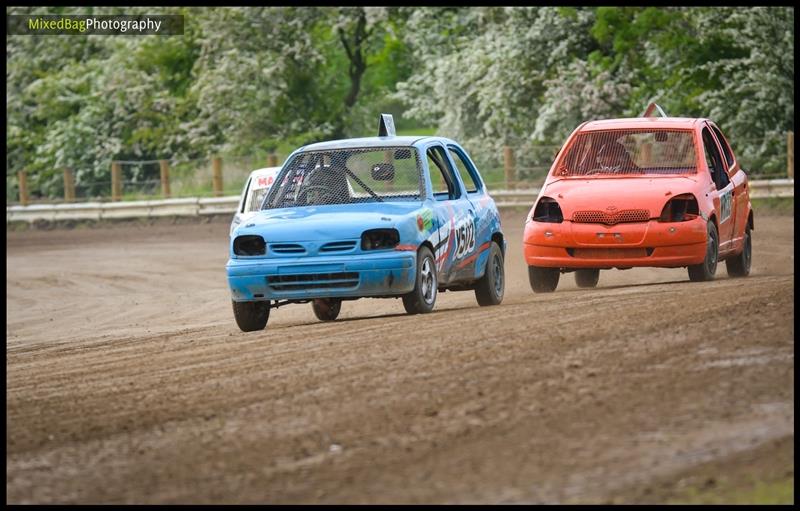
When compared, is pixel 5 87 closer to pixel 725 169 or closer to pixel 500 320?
pixel 725 169

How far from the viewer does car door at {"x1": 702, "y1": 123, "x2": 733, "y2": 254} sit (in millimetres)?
14742

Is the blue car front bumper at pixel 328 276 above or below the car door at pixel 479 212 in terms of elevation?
below

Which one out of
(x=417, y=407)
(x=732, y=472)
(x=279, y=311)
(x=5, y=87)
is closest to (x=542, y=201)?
(x=279, y=311)

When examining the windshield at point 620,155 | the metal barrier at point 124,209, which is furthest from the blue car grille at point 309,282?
the metal barrier at point 124,209

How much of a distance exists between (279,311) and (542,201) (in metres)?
3.69

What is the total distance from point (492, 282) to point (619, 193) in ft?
4.73

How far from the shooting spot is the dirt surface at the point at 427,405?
636 centimetres

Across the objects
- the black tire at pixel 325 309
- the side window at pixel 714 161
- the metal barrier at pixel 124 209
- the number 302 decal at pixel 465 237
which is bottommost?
the metal barrier at pixel 124 209

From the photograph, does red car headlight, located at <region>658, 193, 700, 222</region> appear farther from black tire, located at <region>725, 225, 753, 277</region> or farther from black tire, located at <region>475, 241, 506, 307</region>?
black tire, located at <region>725, 225, 753, 277</region>

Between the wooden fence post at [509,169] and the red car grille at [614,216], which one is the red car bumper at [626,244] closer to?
A: the red car grille at [614,216]

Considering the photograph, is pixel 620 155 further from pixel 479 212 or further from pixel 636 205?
pixel 479 212

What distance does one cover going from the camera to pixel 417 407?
770 centimetres

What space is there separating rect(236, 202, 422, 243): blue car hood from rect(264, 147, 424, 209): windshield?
23cm

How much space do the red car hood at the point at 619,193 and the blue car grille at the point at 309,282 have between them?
304cm
